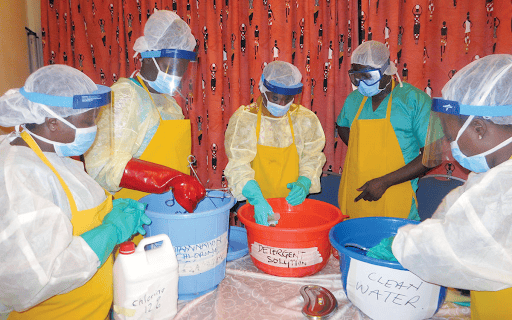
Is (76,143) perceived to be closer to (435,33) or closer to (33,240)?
(33,240)

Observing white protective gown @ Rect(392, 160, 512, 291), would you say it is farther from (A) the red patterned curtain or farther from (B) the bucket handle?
(A) the red patterned curtain

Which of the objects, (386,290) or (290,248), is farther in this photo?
(290,248)

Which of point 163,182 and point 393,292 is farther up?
point 163,182

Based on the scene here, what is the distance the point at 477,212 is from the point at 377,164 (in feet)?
3.85

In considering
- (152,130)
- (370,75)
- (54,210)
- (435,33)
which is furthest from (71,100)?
(435,33)

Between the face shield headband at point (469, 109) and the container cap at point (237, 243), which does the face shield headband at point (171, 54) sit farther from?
the face shield headband at point (469, 109)

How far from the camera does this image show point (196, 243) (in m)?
1.18

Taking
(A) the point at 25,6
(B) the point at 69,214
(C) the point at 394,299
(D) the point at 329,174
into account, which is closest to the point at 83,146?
(B) the point at 69,214

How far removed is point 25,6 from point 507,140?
3.64 m

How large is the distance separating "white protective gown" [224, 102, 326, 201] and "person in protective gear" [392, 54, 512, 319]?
96cm

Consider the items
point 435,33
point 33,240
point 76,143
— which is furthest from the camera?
point 435,33

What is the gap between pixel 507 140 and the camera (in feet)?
3.18

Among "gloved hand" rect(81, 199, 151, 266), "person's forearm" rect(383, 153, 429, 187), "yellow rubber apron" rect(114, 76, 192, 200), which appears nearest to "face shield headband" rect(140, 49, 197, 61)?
"yellow rubber apron" rect(114, 76, 192, 200)

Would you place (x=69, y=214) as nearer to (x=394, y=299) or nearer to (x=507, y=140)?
(x=394, y=299)
